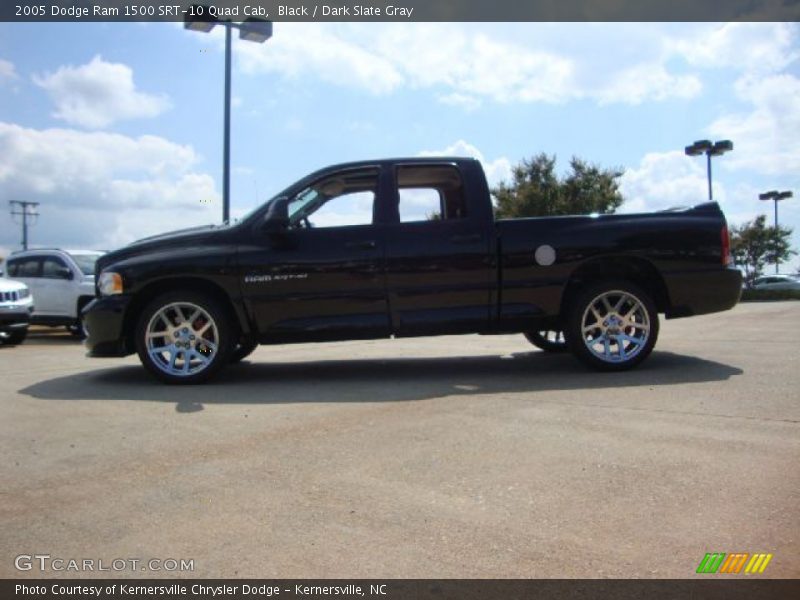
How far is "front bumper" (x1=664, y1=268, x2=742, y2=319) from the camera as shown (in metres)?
6.09

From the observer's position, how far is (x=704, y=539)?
2.55m

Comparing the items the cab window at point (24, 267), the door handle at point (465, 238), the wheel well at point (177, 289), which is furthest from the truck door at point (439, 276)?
the cab window at point (24, 267)

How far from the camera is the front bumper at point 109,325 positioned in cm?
594

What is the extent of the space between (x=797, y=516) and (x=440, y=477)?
152 centimetres

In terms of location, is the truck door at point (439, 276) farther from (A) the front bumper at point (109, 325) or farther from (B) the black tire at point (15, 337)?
(B) the black tire at point (15, 337)

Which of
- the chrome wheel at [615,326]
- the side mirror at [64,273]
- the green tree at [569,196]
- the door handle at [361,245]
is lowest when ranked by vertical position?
the chrome wheel at [615,326]

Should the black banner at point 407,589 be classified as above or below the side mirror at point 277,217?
below

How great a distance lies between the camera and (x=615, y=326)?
238 inches

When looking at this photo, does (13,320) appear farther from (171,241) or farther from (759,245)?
(759,245)

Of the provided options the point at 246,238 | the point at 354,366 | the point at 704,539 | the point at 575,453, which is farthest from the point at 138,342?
the point at 704,539

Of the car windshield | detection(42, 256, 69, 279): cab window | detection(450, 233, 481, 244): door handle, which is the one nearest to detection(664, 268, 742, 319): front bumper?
detection(450, 233, 481, 244): door handle

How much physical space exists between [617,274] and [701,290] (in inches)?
29.7

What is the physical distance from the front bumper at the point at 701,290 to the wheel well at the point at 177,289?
3950mm

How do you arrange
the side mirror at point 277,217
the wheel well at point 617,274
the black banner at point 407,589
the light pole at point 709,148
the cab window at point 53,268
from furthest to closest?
the light pole at point 709,148
the cab window at point 53,268
the wheel well at point 617,274
the side mirror at point 277,217
the black banner at point 407,589
